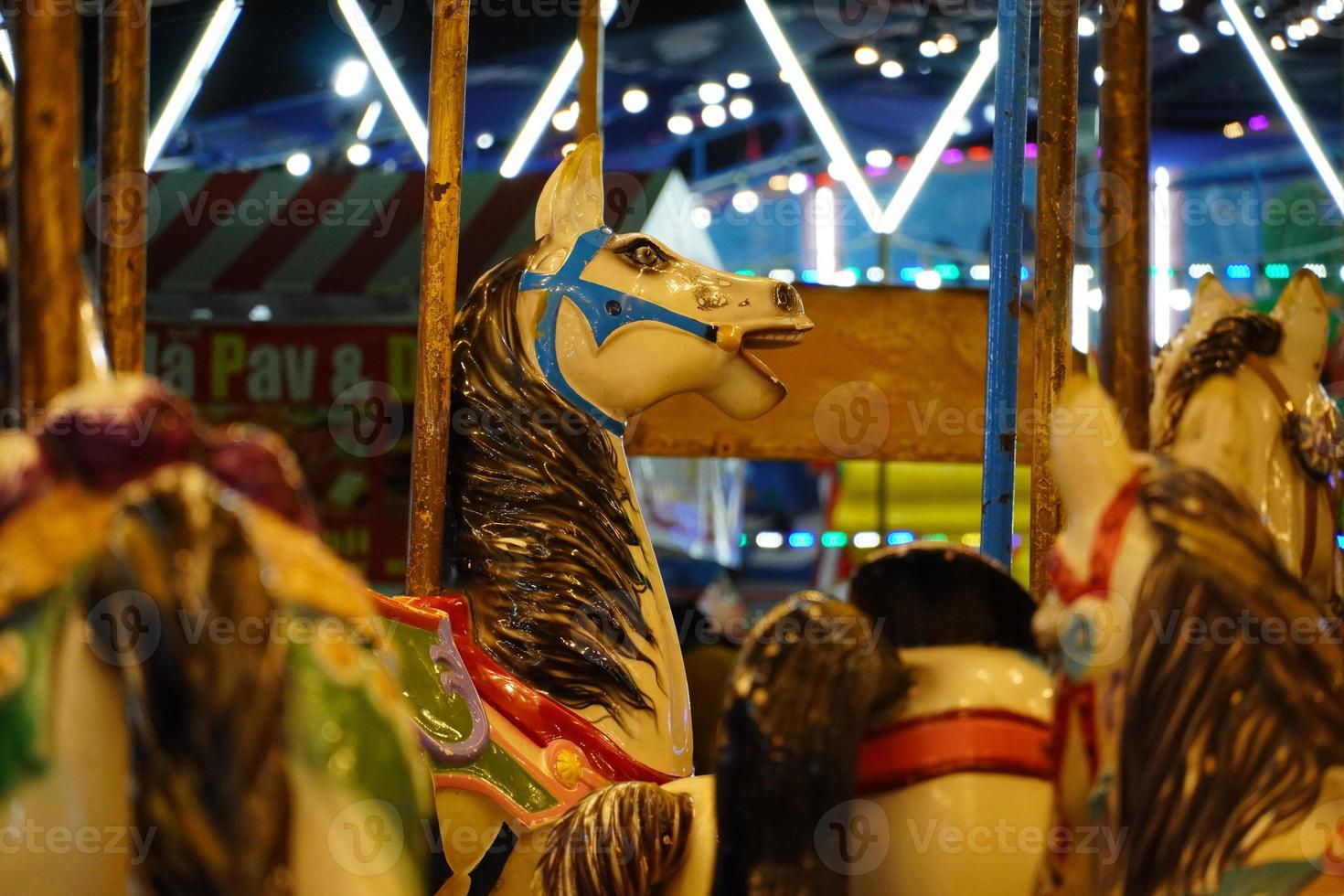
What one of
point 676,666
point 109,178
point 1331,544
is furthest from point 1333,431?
point 109,178

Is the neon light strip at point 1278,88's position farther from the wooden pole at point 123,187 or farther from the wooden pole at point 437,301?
the wooden pole at point 123,187

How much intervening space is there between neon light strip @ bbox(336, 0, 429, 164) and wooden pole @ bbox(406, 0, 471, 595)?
11.9 ft

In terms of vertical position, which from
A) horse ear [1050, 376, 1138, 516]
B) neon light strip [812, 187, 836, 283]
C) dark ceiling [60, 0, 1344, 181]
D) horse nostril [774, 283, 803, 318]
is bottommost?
horse ear [1050, 376, 1138, 516]

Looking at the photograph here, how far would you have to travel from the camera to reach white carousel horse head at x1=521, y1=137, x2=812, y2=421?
2.48 meters

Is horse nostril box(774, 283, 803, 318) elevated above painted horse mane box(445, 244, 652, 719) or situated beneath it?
elevated above

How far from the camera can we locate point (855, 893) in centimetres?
150

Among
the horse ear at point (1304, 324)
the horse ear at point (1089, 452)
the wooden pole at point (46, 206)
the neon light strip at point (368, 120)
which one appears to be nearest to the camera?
the wooden pole at point (46, 206)

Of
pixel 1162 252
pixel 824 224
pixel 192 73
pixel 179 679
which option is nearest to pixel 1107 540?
pixel 179 679

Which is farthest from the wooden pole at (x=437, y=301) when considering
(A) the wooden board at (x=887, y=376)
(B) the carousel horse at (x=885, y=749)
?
(A) the wooden board at (x=887, y=376)

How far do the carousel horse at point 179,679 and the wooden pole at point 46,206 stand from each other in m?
0.11

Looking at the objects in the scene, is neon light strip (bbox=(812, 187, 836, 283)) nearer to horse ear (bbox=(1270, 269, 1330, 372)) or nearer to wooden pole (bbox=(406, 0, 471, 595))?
wooden pole (bbox=(406, 0, 471, 595))

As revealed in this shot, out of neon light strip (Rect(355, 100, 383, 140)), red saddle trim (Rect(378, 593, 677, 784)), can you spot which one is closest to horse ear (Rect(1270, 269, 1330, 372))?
red saddle trim (Rect(378, 593, 677, 784))

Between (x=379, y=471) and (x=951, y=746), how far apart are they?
4387mm

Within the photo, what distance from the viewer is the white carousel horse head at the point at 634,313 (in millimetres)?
2479
